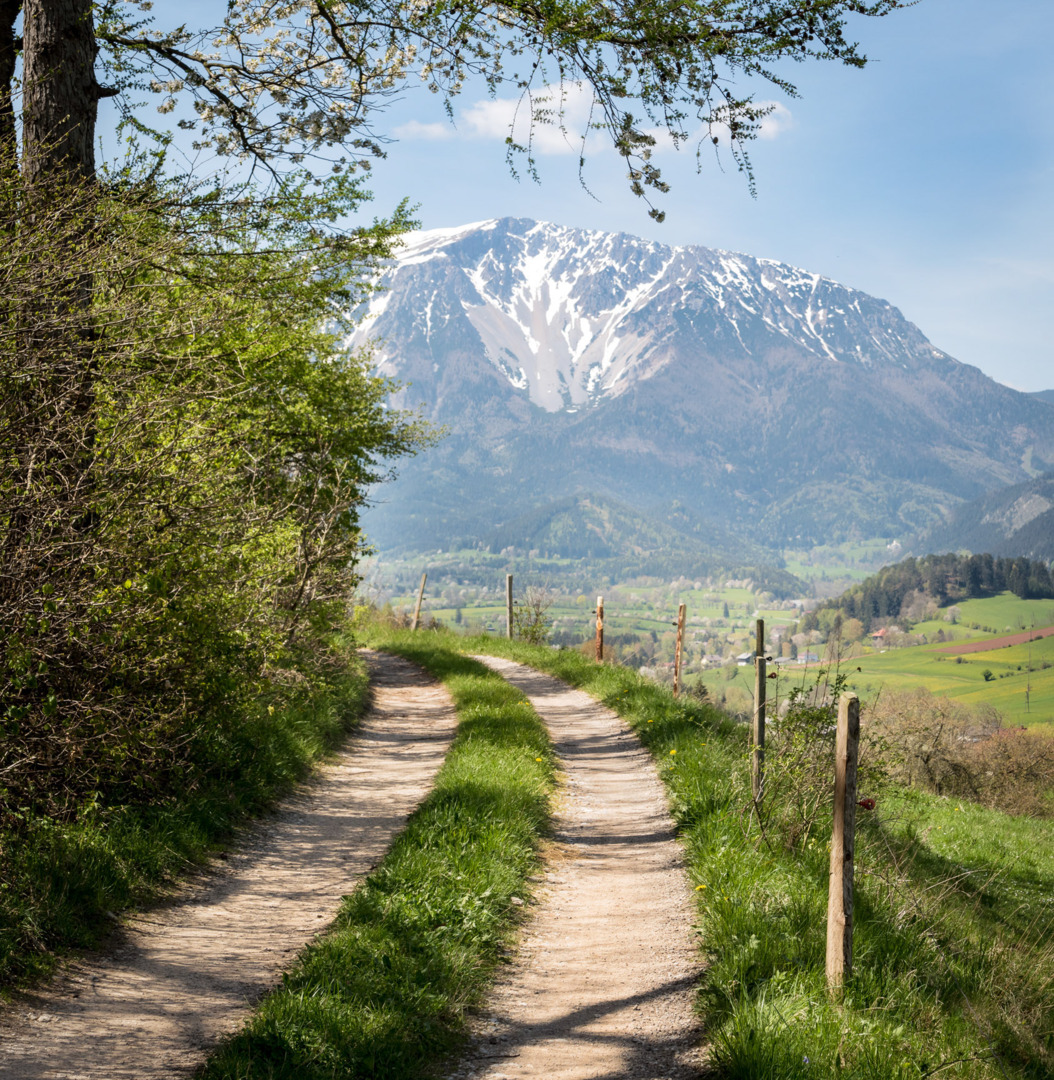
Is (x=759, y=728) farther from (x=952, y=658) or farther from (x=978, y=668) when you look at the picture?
(x=952, y=658)

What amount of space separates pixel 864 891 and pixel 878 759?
8.11ft

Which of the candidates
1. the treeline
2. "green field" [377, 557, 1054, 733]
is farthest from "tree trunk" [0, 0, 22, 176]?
"green field" [377, 557, 1054, 733]

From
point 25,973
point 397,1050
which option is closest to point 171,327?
point 25,973

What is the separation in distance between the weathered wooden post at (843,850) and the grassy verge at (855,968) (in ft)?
0.36

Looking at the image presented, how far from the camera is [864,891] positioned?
236 inches

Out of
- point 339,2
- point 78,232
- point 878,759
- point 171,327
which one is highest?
point 339,2

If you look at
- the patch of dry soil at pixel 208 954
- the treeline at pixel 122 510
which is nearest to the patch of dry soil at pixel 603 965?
the patch of dry soil at pixel 208 954

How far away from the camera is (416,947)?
5148mm

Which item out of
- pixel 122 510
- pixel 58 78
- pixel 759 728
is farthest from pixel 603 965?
pixel 58 78

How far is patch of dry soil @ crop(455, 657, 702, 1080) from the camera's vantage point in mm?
4203

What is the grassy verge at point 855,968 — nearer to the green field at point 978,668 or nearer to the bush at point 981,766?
the bush at point 981,766

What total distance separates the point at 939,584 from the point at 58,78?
475 ft

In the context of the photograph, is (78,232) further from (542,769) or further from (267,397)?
(267,397)

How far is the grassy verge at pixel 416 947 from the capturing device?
3.98 meters
